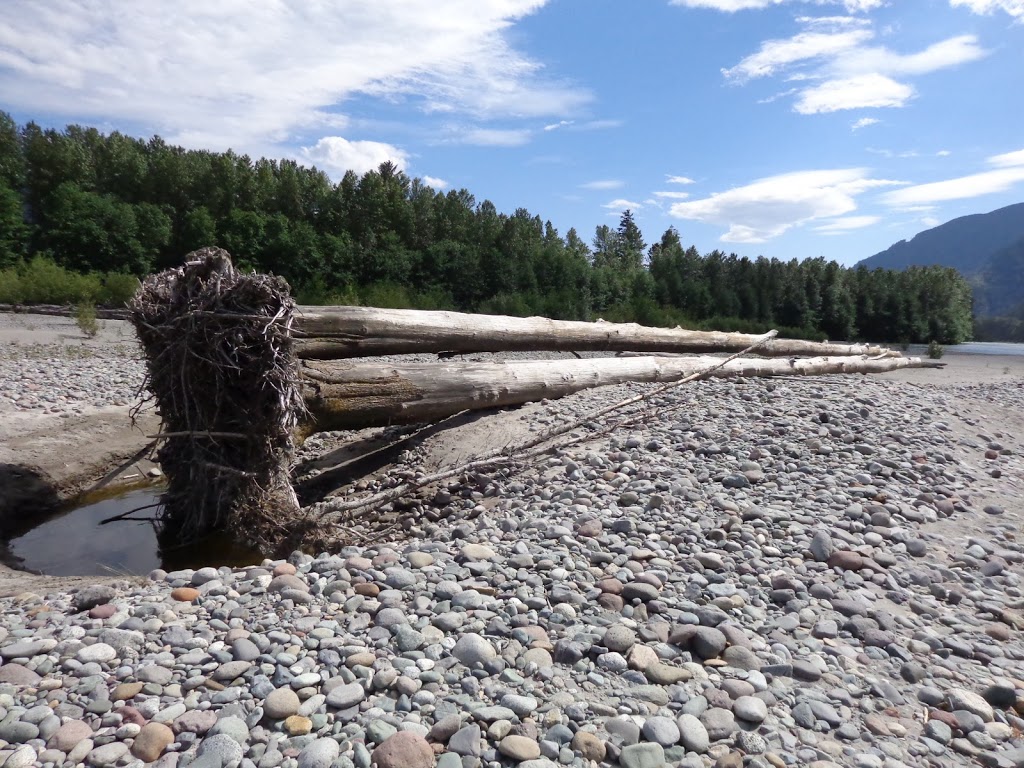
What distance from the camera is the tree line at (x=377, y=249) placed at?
92.3 feet

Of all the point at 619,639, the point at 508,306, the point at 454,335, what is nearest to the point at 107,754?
the point at 619,639

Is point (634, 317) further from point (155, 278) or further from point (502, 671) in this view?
point (502, 671)

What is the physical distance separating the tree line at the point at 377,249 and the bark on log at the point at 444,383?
18.1 metres

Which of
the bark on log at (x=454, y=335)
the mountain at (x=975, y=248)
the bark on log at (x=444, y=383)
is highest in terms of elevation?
the mountain at (x=975, y=248)

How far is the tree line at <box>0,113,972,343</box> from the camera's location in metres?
28.1

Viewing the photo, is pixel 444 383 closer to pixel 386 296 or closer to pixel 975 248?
pixel 386 296

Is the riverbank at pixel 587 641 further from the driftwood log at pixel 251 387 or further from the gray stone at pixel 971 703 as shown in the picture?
the driftwood log at pixel 251 387

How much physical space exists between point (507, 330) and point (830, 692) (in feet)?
19.2

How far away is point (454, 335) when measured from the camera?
288 inches

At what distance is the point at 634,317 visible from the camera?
27656 millimetres

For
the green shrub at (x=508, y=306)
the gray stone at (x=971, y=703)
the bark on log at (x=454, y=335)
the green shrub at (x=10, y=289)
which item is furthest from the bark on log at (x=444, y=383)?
the green shrub at (x=10, y=289)

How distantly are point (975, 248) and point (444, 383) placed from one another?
19998 cm

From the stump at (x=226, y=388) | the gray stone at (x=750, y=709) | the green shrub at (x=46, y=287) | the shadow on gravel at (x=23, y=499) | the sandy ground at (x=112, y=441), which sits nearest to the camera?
the gray stone at (x=750, y=709)

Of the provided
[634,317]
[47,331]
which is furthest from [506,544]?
[634,317]
